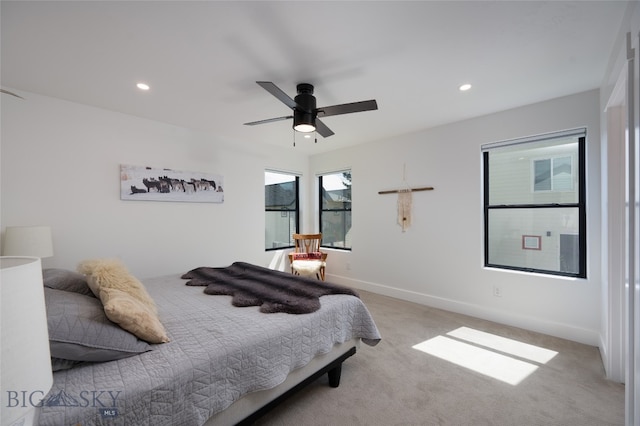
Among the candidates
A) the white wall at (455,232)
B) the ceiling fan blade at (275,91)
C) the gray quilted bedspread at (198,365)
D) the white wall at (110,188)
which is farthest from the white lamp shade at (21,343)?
the white wall at (455,232)

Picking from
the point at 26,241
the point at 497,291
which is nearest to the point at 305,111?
the point at 26,241

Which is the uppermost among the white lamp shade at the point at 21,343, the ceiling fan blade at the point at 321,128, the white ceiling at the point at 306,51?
the white ceiling at the point at 306,51

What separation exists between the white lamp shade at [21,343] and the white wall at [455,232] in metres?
3.68

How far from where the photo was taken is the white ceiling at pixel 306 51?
1546mm

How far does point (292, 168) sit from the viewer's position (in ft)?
16.0

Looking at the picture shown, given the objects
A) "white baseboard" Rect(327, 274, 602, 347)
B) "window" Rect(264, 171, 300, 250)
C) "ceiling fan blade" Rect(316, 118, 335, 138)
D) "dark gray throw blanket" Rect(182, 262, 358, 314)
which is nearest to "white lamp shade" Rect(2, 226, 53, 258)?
"dark gray throw blanket" Rect(182, 262, 358, 314)

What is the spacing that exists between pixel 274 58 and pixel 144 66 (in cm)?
107

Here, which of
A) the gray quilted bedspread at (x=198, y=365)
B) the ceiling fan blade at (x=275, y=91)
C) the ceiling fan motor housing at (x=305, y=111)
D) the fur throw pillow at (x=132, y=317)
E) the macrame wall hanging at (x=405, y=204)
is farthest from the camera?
the macrame wall hanging at (x=405, y=204)

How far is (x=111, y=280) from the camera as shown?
150 cm

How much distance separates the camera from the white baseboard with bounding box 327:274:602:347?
256 centimetres

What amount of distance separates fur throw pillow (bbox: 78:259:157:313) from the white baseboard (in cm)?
327

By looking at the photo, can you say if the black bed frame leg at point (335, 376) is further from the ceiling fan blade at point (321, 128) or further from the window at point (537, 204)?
the window at point (537, 204)

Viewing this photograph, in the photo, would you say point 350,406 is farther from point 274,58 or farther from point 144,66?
point 144,66

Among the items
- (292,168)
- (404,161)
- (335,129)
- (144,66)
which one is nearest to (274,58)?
(144,66)
